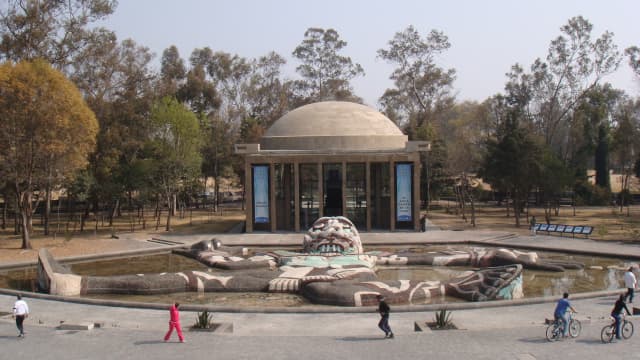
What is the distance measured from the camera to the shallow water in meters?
25.2

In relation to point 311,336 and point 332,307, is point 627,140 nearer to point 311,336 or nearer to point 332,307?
point 332,307

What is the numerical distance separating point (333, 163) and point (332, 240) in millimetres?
16442

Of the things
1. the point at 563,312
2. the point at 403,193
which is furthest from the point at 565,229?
the point at 563,312

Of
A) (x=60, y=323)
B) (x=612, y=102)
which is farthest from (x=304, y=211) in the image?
(x=612, y=102)

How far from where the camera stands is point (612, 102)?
108625 millimetres

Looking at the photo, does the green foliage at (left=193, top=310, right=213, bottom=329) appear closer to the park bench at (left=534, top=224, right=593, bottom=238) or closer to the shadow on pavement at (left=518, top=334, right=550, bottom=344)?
the shadow on pavement at (left=518, top=334, right=550, bottom=344)

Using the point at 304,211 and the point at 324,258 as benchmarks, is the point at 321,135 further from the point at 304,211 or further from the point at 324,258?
the point at 324,258

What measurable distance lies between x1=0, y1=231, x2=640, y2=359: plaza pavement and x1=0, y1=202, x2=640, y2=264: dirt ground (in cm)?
1660

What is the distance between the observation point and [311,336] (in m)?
19.0

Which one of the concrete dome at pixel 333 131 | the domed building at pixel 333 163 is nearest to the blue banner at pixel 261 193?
the domed building at pixel 333 163

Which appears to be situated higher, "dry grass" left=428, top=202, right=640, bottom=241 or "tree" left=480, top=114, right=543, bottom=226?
"tree" left=480, top=114, right=543, bottom=226

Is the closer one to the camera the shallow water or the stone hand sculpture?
the stone hand sculpture

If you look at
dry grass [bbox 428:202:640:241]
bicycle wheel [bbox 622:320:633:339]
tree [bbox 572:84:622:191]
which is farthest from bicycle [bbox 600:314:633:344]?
tree [bbox 572:84:622:191]

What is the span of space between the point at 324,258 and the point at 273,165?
61.0ft
